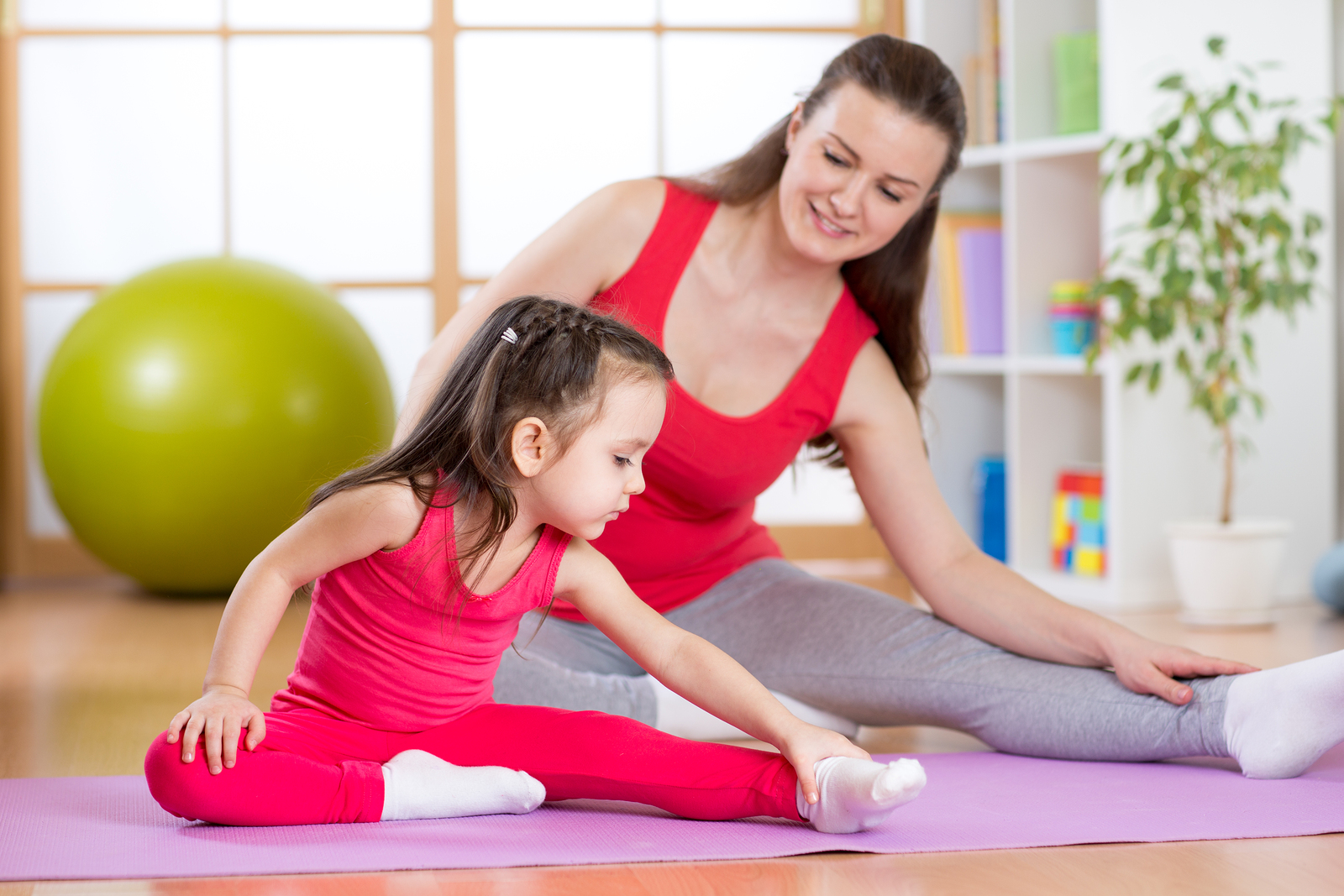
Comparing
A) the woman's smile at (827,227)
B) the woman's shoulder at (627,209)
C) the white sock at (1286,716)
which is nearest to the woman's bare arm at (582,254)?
the woman's shoulder at (627,209)

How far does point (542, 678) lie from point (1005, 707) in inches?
19.5

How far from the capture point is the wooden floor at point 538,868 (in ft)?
3.58

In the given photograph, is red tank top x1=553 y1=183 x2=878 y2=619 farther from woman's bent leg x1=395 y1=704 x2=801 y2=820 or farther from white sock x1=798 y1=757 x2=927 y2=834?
white sock x1=798 y1=757 x2=927 y2=834

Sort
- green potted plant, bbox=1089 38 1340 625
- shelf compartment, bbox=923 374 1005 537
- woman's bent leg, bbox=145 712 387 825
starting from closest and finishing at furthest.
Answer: woman's bent leg, bbox=145 712 387 825 → green potted plant, bbox=1089 38 1340 625 → shelf compartment, bbox=923 374 1005 537

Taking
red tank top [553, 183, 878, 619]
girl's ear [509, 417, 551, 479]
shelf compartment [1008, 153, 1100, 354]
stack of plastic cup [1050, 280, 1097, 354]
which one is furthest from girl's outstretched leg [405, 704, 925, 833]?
shelf compartment [1008, 153, 1100, 354]

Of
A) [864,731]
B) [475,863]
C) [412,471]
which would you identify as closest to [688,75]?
[864,731]

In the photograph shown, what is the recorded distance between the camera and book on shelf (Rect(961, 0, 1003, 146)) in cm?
322

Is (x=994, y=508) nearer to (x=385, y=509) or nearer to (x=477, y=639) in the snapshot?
(x=477, y=639)

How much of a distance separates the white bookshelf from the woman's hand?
1.33 metres

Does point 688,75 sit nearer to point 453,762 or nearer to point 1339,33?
point 1339,33

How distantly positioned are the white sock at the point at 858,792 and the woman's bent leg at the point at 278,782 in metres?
0.38

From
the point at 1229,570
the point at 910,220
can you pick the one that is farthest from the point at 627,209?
the point at 1229,570

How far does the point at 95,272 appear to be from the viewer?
3420mm

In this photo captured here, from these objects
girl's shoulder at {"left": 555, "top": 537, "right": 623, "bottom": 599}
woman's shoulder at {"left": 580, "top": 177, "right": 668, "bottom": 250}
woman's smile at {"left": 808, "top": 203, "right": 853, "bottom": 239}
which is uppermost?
woman's shoulder at {"left": 580, "top": 177, "right": 668, "bottom": 250}
